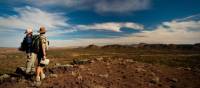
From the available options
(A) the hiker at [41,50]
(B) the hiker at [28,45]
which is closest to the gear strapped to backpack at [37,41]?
(A) the hiker at [41,50]

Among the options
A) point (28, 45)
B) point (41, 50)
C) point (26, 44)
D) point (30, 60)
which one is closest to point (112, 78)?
point (41, 50)

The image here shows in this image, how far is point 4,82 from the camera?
14961mm

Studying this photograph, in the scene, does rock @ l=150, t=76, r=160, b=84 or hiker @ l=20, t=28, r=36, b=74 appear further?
rock @ l=150, t=76, r=160, b=84

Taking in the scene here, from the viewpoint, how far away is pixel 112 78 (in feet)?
48.2

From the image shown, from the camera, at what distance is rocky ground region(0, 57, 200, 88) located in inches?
531

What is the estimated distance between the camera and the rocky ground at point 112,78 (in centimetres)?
1349

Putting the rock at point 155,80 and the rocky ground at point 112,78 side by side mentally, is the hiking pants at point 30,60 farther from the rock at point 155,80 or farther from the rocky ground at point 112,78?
the rock at point 155,80

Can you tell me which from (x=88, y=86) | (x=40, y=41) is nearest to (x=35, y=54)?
(x=40, y=41)

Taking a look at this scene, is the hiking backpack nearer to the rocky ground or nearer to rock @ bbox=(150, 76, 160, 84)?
the rocky ground

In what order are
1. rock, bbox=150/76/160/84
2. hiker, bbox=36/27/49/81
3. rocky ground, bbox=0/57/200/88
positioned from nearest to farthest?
hiker, bbox=36/27/49/81
rocky ground, bbox=0/57/200/88
rock, bbox=150/76/160/84

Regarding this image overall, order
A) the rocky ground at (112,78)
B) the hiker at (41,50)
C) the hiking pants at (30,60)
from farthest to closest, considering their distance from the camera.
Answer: the rocky ground at (112,78)
the hiking pants at (30,60)
the hiker at (41,50)

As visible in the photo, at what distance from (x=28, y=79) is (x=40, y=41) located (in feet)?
9.41

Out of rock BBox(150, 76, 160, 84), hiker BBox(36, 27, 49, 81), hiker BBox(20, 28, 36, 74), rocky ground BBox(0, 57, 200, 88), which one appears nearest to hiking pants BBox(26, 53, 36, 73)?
hiker BBox(20, 28, 36, 74)

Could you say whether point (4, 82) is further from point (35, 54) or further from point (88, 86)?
point (88, 86)
